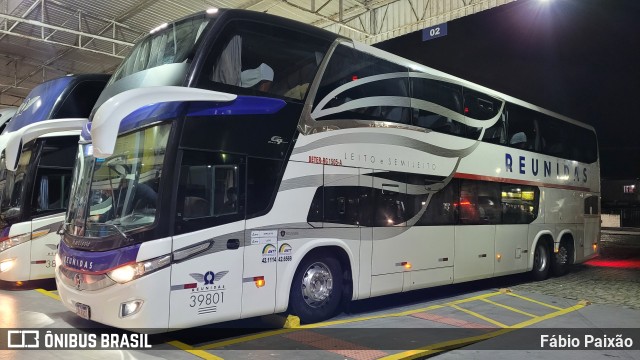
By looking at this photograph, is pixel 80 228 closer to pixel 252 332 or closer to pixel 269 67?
pixel 252 332

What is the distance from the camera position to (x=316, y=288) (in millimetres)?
7047

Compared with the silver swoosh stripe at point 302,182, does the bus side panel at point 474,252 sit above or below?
below

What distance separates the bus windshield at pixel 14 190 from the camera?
8922 mm

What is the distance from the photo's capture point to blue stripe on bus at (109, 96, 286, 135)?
18.2 ft

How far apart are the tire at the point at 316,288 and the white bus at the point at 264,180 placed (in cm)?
2

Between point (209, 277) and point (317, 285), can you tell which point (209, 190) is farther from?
point (317, 285)

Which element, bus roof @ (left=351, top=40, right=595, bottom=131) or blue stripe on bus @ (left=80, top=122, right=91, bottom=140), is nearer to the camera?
blue stripe on bus @ (left=80, top=122, right=91, bottom=140)

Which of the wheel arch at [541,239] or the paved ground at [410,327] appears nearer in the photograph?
the paved ground at [410,327]

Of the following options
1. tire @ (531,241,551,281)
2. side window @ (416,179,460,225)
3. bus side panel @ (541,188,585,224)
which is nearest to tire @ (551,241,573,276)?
tire @ (531,241,551,281)

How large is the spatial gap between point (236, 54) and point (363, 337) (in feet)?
12.6

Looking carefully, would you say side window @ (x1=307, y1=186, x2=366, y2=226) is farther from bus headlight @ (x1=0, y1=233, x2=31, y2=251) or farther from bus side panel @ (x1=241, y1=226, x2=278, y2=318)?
bus headlight @ (x1=0, y1=233, x2=31, y2=251)

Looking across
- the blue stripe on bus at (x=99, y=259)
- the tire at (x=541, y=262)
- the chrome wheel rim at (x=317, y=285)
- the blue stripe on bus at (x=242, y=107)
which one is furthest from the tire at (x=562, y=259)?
the blue stripe on bus at (x=99, y=259)

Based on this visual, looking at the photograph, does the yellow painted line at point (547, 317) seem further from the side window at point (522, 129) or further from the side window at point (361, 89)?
the side window at point (522, 129)

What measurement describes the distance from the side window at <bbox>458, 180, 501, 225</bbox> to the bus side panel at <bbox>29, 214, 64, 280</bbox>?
24.6 feet
